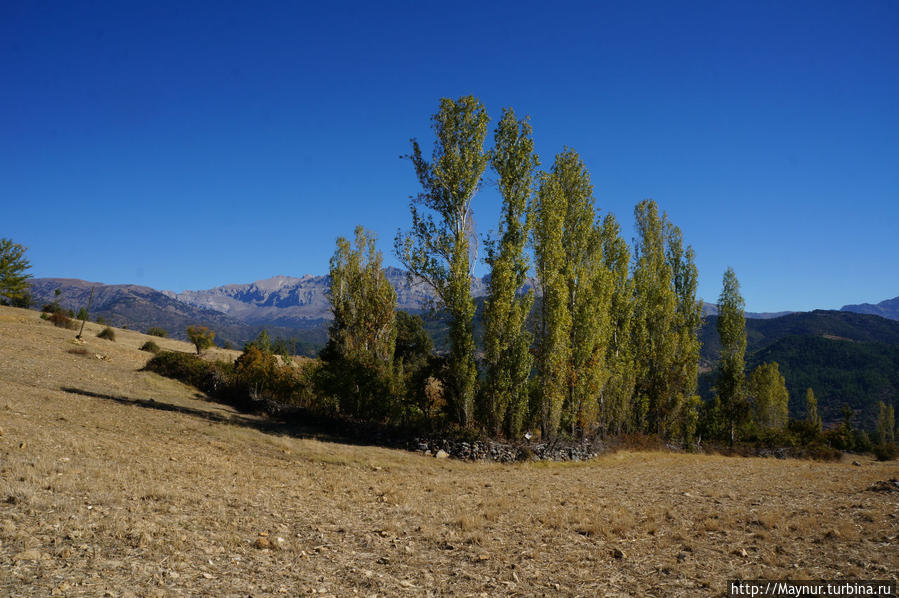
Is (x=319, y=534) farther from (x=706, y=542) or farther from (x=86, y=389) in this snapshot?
(x=86, y=389)

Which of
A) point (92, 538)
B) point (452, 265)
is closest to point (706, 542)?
point (92, 538)

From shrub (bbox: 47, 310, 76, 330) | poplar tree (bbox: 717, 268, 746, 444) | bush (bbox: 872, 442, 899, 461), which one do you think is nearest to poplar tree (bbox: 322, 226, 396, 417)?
poplar tree (bbox: 717, 268, 746, 444)

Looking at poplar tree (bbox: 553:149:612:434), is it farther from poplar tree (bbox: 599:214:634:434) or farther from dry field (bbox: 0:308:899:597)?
dry field (bbox: 0:308:899:597)

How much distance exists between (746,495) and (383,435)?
15.4 m

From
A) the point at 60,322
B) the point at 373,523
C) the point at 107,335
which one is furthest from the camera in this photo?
the point at 60,322

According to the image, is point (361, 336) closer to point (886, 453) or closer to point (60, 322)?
point (60, 322)

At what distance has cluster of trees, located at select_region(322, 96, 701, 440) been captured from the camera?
22.1 m

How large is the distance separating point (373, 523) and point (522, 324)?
13300 mm

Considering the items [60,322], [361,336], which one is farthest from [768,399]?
[60,322]

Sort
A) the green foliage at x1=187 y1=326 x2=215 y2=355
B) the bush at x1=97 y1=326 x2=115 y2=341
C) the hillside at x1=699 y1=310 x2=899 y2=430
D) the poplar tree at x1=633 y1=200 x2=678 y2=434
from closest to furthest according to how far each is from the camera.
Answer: the poplar tree at x1=633 y1=200 x2=678 y2=434, the green foliage at x1=187 y1=326 x2=215 y2=355, the bush at x1=97 y1=326 x2=115 y2=341, the hillside at x1=699 y1=310 x2=899 y2=430

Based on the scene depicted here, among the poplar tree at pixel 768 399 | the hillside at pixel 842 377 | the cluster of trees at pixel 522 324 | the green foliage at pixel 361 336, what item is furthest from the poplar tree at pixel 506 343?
the hillside at pixel 842 377

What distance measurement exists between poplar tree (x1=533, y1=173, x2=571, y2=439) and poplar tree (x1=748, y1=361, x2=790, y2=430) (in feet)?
151

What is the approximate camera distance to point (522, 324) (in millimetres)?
22312

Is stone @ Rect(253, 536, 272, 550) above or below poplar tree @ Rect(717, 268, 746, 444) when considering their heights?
below
